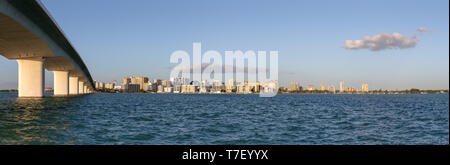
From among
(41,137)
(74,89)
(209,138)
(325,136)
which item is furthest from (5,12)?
(74,89)

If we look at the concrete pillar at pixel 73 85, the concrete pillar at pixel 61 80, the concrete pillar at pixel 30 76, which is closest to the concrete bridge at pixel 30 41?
the concrete pillar at pixel 30 76

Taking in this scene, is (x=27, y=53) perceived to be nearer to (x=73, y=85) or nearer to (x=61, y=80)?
(x=61, y=80)

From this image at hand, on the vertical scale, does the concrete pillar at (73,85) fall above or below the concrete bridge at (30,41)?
below

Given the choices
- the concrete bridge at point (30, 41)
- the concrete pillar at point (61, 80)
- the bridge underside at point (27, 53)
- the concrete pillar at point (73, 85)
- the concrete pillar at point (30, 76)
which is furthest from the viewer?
the concrete pillar at point (73, 85)

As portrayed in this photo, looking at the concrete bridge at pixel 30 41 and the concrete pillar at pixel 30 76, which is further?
the concrete pillar at pixel 30 76

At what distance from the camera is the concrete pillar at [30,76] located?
56375 mm

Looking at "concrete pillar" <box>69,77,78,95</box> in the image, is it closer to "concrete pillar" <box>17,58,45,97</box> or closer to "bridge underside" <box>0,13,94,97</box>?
"bridge underside" <box>0,13,94,97</box>

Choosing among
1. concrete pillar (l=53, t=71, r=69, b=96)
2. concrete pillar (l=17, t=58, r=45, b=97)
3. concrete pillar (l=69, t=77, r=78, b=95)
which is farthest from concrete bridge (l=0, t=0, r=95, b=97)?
concrete pillar (l=69, t=77, r=78, b=95)

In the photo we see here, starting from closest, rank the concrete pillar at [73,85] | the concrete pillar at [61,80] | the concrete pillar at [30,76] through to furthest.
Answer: the concrete pillar at [30,76] → the concrete pillar at [61,80] → the concrete pillar at [73,85]

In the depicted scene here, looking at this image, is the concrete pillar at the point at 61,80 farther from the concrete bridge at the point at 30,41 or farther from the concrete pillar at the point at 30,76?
the concrete pillar at the point at 30,76
